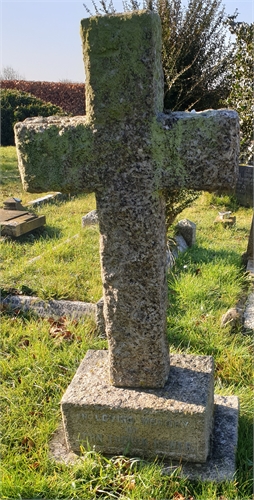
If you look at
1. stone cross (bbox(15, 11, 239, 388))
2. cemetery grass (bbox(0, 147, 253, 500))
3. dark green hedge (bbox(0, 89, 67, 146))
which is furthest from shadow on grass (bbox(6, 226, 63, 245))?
dark green hedge (bbox(0, 89, 67, 146))

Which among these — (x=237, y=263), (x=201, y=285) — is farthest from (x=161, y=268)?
(x=237, y=263)

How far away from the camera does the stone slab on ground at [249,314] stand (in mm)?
3921

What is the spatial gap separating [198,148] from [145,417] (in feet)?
4.42

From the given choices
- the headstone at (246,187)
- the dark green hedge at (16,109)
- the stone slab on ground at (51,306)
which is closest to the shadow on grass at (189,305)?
the stone slab on ground at (51,306)

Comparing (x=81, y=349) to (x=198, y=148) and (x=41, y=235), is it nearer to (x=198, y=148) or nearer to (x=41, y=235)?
(x=198, y=148)

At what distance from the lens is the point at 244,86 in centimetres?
903

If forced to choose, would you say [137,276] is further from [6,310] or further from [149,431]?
[6,310]

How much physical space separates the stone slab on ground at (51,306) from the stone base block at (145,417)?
58.6 inches

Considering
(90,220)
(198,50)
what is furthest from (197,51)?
(90,220)

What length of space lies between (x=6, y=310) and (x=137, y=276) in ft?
7.42

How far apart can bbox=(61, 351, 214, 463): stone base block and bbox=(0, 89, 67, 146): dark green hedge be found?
43.4ft

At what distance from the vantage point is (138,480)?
2355mm

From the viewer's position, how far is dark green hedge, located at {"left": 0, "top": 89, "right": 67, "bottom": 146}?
1491 cm

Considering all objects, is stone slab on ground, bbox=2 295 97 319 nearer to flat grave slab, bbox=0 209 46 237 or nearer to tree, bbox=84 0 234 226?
flat grave slab, bbox=0 209 46 237
